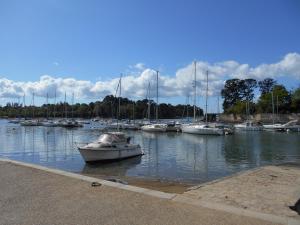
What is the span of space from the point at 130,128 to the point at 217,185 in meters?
74.5

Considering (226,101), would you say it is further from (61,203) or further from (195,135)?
(61,203)

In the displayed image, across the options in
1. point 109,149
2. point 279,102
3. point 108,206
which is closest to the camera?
point 108,206

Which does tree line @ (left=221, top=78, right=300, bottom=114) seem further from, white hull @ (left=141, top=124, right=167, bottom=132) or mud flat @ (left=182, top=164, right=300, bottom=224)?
mud flat @ (left=182, top=164, right=300, bottom=224)

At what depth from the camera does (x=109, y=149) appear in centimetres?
3022

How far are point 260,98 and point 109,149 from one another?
417 ft

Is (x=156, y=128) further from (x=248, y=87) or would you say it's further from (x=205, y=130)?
(x=248, y=87)

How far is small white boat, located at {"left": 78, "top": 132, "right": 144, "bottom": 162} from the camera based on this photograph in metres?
29.4

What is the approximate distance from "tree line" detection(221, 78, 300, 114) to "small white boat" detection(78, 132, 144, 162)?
317ft

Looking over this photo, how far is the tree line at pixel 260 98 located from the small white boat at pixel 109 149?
96707 mm

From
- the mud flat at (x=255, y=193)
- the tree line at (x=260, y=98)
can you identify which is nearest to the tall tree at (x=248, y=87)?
the tree line at (x=260, y=98)

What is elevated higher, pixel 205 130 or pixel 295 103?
pixel 295 103

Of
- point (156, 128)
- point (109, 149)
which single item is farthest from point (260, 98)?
point (109, 149)

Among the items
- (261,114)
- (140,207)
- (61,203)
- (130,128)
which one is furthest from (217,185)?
(261,114)

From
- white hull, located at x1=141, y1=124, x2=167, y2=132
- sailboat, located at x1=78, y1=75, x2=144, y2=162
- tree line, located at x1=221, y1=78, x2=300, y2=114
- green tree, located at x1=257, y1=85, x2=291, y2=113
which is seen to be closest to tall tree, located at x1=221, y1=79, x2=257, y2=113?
tree line, located at x1=221, y1=78, x2=300, y2=114
